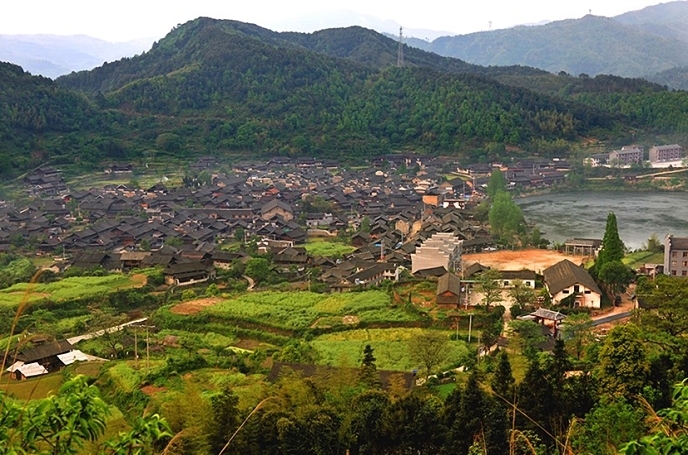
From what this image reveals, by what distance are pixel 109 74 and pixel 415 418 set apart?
5344 cm

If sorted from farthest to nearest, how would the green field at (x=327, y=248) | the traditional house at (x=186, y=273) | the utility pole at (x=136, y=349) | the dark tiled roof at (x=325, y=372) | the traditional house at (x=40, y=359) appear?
the green field at (x=327, y=248), the traditional house at (x=186, y=273), the utility pole at (x=136, y=349), the traditional house at (x=40, y=359), the dark tiled roof at (x=325, y=372)

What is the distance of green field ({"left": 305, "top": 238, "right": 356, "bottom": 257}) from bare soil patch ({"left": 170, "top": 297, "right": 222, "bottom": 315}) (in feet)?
15.8

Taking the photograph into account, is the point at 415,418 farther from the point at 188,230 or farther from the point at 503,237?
the point at 188,230

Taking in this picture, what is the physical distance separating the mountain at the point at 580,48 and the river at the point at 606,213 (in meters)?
82.4

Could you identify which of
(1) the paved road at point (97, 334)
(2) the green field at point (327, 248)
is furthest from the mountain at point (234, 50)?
(1) the paved road at point (97, 334)

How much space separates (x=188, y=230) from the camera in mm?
20422

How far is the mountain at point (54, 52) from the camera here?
10607 cm

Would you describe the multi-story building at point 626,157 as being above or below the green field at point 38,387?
above

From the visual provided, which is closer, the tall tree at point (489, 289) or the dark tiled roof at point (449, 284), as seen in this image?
the tall tree at point (489, 289)

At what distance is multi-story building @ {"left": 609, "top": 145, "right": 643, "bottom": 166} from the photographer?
32.9 m

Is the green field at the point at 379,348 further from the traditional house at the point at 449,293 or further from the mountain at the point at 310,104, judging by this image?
the mountain at the point at 310,104

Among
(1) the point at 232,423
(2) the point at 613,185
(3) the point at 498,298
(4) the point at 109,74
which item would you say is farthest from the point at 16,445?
(4) the point at 109,74

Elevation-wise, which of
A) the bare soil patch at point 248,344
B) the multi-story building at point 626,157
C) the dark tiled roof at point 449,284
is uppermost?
the multi-story building at point 626,157

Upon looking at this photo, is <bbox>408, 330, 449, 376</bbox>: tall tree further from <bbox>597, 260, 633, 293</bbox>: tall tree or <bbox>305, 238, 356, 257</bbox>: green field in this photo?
<bbox>305, 238, 356, 257</bbox>: green field
